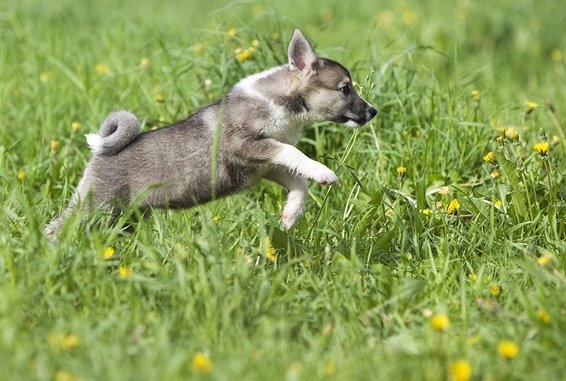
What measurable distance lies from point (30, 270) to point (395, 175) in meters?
2.50

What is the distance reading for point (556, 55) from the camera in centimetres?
866

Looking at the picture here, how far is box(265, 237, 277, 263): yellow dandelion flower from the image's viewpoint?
177 inches

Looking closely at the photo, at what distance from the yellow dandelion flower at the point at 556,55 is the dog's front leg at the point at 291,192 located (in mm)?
3868

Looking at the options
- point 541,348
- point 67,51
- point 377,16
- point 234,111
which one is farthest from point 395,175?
point 377,16

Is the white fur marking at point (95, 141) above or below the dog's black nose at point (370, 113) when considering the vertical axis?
above

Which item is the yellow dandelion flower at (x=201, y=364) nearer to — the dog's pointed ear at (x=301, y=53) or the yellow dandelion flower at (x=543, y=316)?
the yellow dandelion flower at (x=543, y=316)

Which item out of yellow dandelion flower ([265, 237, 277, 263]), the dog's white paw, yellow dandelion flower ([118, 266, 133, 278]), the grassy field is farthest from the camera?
the dog's white paw

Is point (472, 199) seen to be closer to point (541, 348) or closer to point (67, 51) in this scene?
point (541, 348)

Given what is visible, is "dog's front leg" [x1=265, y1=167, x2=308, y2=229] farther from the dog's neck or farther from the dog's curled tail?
the dog's curled tail

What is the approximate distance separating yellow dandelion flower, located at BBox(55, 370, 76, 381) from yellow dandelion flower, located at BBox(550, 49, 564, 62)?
598cm

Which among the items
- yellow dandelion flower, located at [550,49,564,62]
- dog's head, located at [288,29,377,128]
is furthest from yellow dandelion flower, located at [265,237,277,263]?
yellow dandelion flower, located at [550,49,564,62]

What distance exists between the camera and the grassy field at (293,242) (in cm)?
362

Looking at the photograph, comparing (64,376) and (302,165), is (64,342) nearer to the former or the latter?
(64,376)

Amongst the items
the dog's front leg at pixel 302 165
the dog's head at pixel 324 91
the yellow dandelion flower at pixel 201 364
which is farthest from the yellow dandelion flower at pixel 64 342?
the dog's head at pixel 324 91
